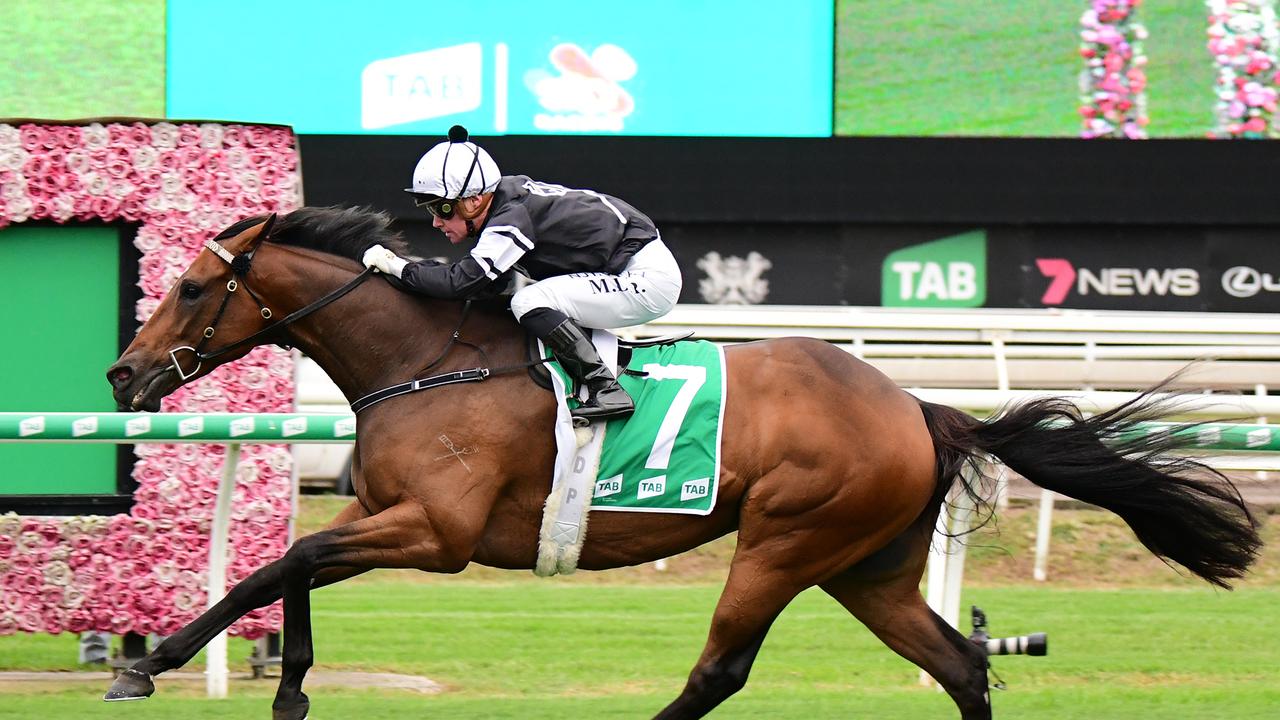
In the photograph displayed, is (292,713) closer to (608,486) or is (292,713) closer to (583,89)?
(608,486)

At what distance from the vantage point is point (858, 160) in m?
12.0

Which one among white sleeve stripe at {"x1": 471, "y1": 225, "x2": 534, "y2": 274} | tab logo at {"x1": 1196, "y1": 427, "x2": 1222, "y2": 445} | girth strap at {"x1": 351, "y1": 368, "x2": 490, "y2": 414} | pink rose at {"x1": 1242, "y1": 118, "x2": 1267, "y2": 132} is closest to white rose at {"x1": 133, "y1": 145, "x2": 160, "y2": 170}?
girth strap at {"x1": 351, "y1": 368, "x2": 490, "y2": 414}

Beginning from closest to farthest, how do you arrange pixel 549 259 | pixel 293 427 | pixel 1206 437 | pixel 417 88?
1. pixel 549 259
2. pixel 1206 437
3. pixel 293 427
4. pixel 417 88

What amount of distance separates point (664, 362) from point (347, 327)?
88 cm

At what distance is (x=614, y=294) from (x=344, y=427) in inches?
49.8

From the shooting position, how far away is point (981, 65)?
43.5 ft

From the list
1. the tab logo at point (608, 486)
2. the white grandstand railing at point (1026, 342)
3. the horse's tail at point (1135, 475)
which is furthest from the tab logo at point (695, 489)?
the white grandstand railing at point (1026, 342)

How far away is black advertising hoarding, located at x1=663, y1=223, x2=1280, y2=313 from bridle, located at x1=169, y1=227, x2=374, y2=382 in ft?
25.6

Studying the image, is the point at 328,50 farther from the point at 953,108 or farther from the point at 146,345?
the point at 146,345

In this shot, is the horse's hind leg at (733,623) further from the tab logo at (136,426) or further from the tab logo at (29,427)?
the tab logo at (29,427)

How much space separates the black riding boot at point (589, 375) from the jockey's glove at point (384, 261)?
490mm

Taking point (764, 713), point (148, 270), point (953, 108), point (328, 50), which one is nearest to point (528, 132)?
point (328, 50)

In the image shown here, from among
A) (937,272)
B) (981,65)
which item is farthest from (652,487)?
(981,65)

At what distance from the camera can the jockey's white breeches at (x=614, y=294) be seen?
4.52 metres
